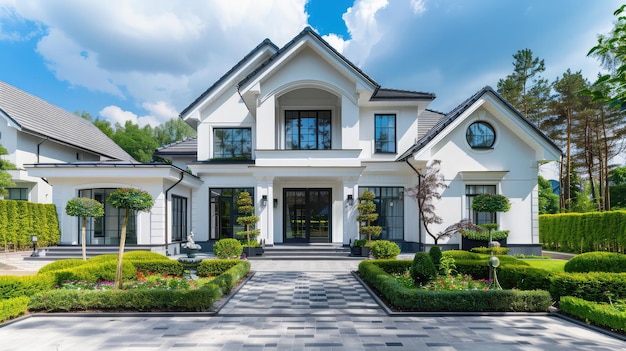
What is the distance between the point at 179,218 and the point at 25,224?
756cm

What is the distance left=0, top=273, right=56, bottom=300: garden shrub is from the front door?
11.4 m

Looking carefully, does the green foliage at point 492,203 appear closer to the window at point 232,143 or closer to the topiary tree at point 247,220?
the topiary tree at point 247,220

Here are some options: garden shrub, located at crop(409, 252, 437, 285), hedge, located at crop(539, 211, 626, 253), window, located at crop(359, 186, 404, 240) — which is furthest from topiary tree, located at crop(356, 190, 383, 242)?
hedge, located at crop(539, 211, 626, 253)

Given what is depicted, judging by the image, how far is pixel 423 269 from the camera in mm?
8414

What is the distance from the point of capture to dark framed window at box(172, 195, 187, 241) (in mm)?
17045

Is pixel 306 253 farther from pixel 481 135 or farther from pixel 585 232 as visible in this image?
pixel 585 232

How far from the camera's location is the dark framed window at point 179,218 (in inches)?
671

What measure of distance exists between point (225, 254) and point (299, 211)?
575cm

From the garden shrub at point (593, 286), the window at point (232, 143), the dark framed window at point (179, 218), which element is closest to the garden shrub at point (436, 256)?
the garden shrub at point (593, 286)

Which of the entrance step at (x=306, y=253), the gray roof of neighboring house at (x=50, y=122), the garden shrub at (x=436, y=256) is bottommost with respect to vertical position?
the entrance step at (x=306, y=253)

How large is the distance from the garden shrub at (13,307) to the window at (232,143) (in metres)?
12.3

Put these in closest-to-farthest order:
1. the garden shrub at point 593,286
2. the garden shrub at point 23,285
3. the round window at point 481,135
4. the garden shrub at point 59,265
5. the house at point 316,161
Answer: the garden shrub at point 23,285
the garden shrub at point 593,286
the garden shrub at point 59,265
the house at point 316,161
the round window at point 481,135

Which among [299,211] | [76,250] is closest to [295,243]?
[299,211]

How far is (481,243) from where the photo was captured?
52.2 ft
